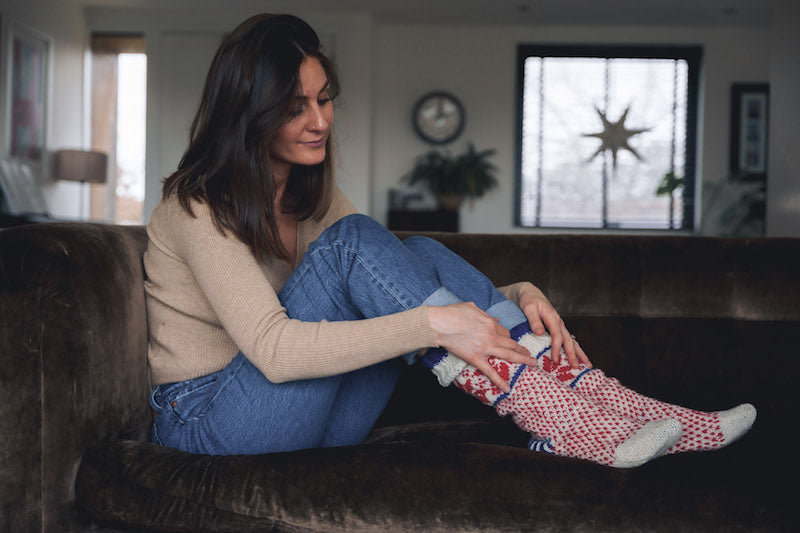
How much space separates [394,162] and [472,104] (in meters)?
1.03

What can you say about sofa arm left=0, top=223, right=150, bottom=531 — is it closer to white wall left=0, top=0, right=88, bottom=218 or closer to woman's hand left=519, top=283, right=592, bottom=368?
woman's hand left=519, top=283, right=592, bottom=368

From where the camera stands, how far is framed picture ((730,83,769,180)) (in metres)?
6.93

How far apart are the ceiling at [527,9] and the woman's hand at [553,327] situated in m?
5.63

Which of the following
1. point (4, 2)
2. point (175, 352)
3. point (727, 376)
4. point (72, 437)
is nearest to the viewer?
point (72, 437)

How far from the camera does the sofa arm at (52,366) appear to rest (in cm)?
101

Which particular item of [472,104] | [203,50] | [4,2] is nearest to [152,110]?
[203,50]

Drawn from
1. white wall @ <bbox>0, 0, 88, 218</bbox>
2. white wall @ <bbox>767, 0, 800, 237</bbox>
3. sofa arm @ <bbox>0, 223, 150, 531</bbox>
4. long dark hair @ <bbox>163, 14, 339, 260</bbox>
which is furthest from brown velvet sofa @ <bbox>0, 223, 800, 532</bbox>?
white wall @ <bbox>0, 0, 88, 218</bbox>

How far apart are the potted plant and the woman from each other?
5572mm

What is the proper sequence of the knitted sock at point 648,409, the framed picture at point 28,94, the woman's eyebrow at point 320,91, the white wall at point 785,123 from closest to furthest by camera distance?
the knitted sock at point 648,409, the woman's eyebrow at point 320,91, the white wall at point 785,123, the framed picture at point 28,94

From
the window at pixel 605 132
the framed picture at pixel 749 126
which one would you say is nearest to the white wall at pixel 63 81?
the window at pixel 605 132

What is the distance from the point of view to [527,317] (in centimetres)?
127

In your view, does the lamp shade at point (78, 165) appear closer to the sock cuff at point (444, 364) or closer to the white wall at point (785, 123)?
the white wall at point (785, 123)

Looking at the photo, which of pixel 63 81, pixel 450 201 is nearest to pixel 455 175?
pixel 450 201

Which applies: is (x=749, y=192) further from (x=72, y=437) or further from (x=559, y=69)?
(x=72, y=437)
